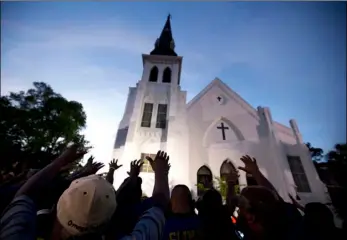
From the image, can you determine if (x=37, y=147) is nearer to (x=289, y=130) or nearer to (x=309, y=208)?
(x=309, y=208)

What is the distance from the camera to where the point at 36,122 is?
1667 cm

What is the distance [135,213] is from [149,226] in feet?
3.78

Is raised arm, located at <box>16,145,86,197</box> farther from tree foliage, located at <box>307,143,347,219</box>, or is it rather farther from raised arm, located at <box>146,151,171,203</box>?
tree foliage, located at <box>307,143,347,219</box>

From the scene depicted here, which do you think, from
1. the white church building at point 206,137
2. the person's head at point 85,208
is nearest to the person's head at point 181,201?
the person's head at point 85,208

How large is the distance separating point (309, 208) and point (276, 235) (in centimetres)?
102

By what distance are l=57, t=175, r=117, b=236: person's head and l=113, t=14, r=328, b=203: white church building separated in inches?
414

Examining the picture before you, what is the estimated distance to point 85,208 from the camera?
1024mm

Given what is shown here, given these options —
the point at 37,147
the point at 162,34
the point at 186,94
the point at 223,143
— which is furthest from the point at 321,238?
the point at 162,34

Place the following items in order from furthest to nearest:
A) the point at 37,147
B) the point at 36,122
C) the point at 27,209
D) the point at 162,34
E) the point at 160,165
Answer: the point at 162,34 < the point at 36,122 < the point at 37,147 < the point at 160,165 < the point at 27,209

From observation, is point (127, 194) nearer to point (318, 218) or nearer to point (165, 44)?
point (318, 218)

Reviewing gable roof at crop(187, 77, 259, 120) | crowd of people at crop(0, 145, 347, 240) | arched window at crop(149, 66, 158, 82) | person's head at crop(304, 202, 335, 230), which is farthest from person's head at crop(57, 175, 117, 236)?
arched window at crop(149, 66, 158, 82)

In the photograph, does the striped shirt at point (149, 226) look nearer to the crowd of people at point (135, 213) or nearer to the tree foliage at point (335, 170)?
the crowd of people at point (135, 213)

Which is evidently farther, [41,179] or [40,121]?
[40,121]

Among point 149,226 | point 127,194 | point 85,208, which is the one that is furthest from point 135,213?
point 85,208
